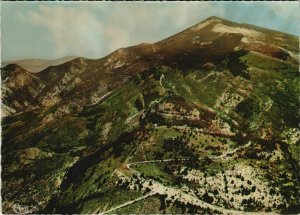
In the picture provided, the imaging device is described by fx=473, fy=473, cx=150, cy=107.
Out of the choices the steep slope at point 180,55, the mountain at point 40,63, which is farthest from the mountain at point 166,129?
the mountain at point 40,63

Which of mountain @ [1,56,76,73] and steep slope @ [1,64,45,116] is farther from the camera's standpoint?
mountain @ [1,56,76,73]

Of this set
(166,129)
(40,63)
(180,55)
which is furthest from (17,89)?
(166,129)

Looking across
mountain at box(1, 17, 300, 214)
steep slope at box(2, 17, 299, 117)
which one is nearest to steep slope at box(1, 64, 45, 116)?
mountain at box(1, 17, 300, 214)

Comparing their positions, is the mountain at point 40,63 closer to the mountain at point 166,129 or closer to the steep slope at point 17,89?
the steep slope at point 17,89

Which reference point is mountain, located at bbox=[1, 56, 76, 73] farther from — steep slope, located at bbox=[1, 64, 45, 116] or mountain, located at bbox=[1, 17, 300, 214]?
mountain, located at bbox=[1, 17, 300, 214]

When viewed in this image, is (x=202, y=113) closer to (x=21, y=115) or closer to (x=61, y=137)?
(x=61, y=137)

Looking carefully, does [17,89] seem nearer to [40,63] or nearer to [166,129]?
[40,63]

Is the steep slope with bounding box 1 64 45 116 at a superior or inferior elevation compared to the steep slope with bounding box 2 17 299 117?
inferior

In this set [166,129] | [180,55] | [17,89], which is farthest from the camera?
[17,89]

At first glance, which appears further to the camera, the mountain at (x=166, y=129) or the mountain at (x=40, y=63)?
the mountain at (x=40, y=63)
